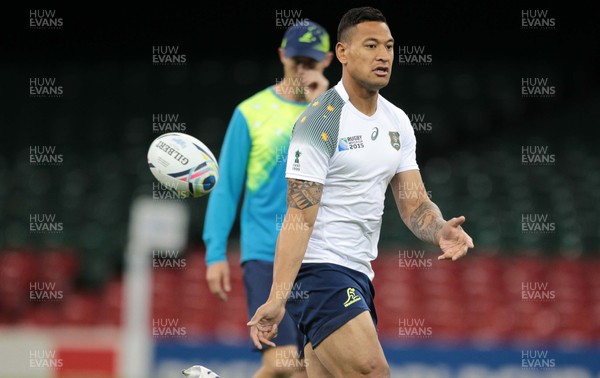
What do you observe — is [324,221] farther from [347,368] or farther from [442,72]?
[442,72]

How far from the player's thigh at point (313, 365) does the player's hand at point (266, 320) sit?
0.40 metres

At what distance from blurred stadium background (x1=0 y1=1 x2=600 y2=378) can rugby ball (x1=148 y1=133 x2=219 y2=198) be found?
17.6ft

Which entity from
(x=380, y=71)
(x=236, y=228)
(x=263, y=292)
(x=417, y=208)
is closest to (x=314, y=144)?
(x=380, y=71)

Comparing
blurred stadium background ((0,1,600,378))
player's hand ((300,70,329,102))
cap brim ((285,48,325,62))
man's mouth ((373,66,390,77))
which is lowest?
blurred stadium background ((0,1,600,378))

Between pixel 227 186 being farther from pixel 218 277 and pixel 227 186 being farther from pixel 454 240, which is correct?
pixel 454 240

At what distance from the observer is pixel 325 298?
198 inches

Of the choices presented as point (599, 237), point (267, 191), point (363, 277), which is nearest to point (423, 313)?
point (599, 237)

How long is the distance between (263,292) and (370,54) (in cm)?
180

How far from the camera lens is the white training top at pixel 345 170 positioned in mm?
5047

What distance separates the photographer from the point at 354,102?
5246 millimetres

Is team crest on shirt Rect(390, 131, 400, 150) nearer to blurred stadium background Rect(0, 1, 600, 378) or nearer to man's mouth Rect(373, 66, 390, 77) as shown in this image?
man's mouth Rect(373, 66, 390, 77)

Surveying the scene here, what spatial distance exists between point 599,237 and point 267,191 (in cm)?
933

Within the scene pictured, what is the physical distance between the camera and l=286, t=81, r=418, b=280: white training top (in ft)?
16.6

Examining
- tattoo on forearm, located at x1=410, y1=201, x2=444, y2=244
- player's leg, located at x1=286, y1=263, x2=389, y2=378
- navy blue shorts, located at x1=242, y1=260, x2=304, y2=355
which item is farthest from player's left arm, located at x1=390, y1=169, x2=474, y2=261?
navy blue shorts, located at x1=242, y1=260, x2=304, y2=355
